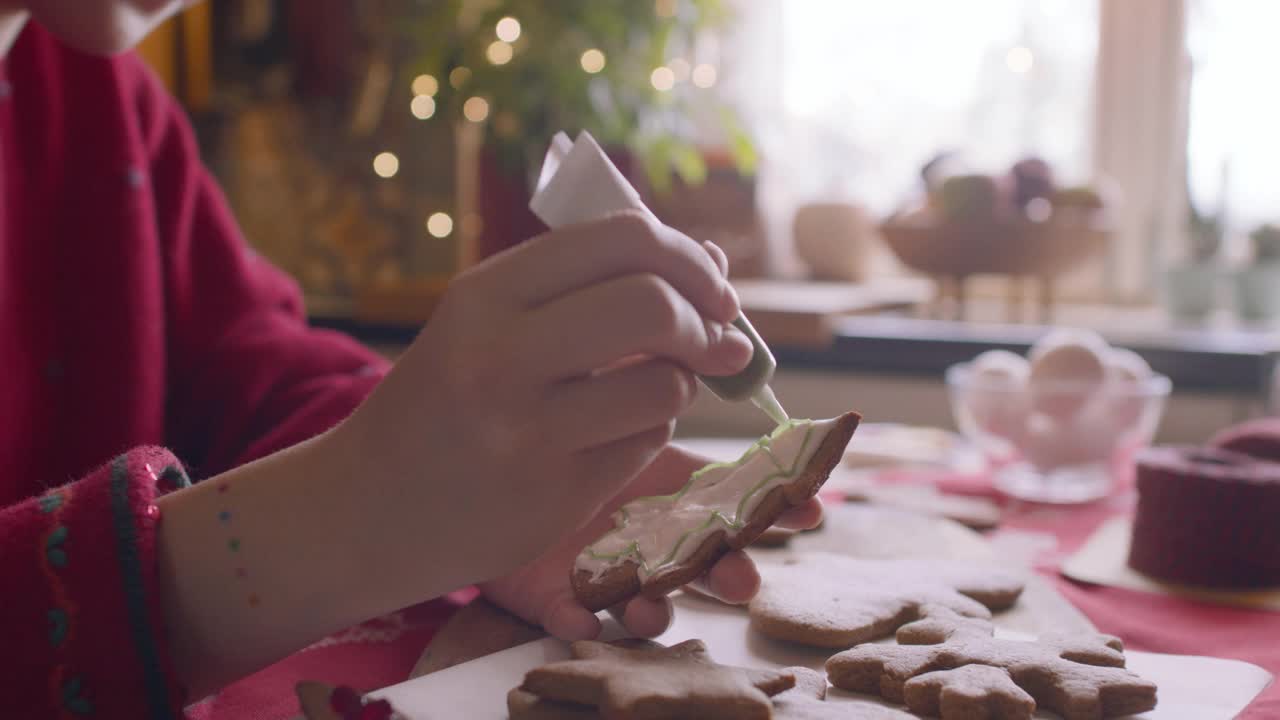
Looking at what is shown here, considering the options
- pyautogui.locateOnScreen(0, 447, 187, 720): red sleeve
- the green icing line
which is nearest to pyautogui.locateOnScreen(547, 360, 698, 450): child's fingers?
the green icing line

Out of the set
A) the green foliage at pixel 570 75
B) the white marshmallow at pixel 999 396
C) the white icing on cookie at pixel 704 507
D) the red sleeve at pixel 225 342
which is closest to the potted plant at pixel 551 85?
the green foliage at pixel 570 75

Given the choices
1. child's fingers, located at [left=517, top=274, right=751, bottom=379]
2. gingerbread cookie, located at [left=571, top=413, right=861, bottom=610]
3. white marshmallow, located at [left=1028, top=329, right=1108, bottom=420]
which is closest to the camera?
child's fingers, located at [left=517, top=274, right=751, bottom=379]

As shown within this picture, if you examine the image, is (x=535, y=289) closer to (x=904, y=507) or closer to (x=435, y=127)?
(x=904, y=507)

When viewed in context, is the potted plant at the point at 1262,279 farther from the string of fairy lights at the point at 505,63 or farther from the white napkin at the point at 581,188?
the white napkin at the point at 581,188

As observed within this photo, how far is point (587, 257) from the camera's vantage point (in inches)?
19.4

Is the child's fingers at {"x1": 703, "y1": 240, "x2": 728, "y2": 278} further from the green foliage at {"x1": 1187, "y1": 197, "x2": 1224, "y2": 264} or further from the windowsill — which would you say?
the green foliage at {"x1": 1187, "y1": 197, "x2": 1224, "y2": 264}

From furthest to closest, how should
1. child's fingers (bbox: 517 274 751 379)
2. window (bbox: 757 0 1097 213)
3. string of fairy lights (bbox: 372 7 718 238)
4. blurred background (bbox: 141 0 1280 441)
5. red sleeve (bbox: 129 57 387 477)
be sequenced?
window (bbox: 757 0 1097 213) < string of fairy lights (bbox: 372 7 718 238) < blurred background (bbox: 141 0 1280 441) < red sleeve (bbox: 129 57 387 477) < child's fingers (bbox: 517 274 751 379)

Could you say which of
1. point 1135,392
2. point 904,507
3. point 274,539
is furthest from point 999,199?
point 274,539

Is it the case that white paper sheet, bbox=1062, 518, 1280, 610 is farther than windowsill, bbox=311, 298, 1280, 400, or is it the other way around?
windowsill, bbox=311, 298, 1280, 400

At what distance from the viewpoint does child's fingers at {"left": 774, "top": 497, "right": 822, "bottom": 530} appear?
0.62 meters

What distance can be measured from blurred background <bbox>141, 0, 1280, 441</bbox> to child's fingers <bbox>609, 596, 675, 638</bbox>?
4.19ft

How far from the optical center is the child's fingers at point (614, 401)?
50cm

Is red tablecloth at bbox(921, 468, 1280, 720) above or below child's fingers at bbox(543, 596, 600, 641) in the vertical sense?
below

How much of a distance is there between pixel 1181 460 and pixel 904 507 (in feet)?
0.82
